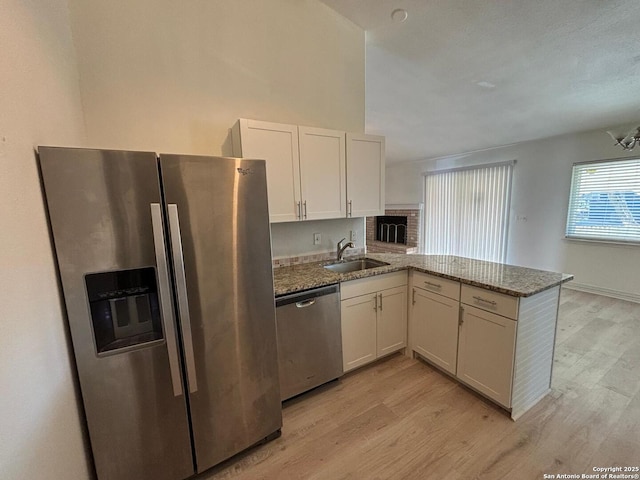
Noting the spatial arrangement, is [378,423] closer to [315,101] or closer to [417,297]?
[417,297]

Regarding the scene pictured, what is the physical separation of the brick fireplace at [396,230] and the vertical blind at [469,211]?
30 cm

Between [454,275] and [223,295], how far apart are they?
166 centimetres

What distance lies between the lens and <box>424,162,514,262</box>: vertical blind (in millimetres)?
5316

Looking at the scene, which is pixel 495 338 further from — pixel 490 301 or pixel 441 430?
pixel 441 430

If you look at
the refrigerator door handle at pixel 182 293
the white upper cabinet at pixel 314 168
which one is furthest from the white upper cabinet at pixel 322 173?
the refrigerator door handle at pixel 182 293

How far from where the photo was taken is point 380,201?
2.60 metres

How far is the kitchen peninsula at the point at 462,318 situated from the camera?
174cm

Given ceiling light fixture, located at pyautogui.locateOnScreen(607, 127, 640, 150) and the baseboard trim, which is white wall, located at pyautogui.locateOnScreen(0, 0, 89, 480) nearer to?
ceiling light fixture, located at pyautogui.locateOnScreen(607, 127, 640, 150)

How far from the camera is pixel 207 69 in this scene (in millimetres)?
1924

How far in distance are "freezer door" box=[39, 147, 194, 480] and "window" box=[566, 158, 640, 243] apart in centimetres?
592

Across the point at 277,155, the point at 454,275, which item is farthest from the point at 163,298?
the point at 454,275

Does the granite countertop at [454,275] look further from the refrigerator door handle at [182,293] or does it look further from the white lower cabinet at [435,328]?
the refrigerator door handle at [182,293]

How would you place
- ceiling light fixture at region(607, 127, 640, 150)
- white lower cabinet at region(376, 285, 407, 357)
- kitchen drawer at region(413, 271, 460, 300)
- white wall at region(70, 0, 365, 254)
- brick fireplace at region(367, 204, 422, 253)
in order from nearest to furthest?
white wall at region(70, 0, 365, 254) < kitchen drawer at region(413, 271, 460, 300) < white lower cabinet at region(376, 285, 407, 357) < ceiling light fixture at region(607, 127, 640, 150) < brick fireplace at region(367, 204, 422, 253)

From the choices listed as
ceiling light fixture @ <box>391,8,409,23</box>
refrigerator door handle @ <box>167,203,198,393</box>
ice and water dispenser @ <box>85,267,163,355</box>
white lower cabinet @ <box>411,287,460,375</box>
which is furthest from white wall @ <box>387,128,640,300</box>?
ice and water dispenser @ <box>85,267,163,355</box>
